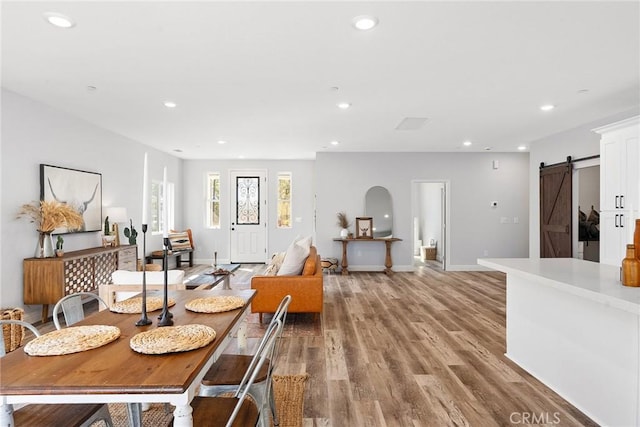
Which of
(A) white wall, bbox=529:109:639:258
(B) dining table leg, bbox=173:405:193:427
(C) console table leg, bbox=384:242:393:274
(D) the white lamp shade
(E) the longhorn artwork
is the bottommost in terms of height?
(C) console table leg, bbox=384:242:393:274

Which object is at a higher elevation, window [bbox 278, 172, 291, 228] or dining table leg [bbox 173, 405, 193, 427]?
window [bbox 278, 172, 291, 228]

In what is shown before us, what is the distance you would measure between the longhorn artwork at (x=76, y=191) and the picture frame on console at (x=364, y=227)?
15.1ft

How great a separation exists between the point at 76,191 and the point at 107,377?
4421mm

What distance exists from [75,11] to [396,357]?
136 inches

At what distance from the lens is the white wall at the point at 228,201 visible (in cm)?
848

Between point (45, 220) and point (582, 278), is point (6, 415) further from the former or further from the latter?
point (45, 220)

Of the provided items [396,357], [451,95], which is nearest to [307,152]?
[451,95]

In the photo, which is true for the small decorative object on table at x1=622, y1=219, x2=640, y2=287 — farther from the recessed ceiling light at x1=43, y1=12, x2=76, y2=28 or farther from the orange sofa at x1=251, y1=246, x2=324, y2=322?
the recessed ceiling light at x1=43, y1=12, x2=76, y2=28

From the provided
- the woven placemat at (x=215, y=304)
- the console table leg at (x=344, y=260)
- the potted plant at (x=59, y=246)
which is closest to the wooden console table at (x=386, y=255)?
the console table leg at (x=344, y=260)

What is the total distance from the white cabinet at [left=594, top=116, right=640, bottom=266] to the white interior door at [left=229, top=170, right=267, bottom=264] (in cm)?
650

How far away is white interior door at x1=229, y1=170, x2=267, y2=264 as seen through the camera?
8547mm

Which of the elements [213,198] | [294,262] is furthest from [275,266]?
[213,198]

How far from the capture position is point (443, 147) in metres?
6.88

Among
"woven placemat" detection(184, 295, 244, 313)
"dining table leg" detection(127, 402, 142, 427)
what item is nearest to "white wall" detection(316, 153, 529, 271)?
"woven placemat" detection(184, 295, 244, 313)
